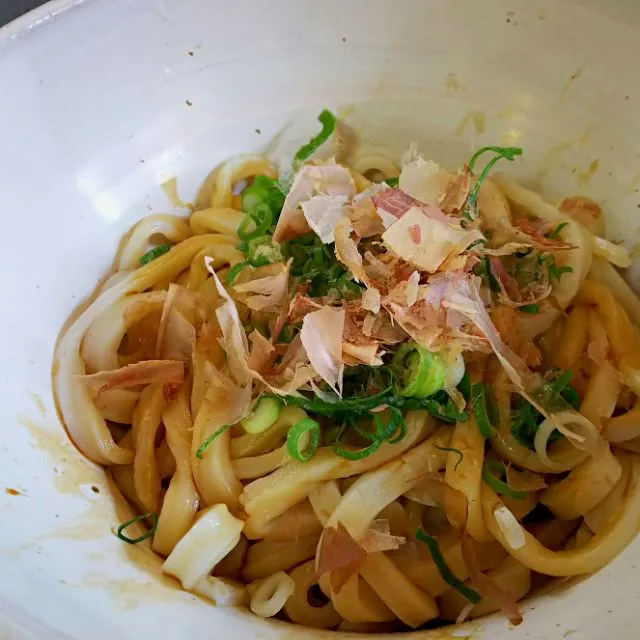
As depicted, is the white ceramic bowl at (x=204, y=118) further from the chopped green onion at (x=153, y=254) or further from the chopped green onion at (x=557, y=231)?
the chopped green onion at (x=557, y=231)

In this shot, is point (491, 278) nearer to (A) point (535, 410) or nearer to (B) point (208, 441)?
(A) point (535, 410)

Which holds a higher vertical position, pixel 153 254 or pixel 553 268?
pixel 153 254

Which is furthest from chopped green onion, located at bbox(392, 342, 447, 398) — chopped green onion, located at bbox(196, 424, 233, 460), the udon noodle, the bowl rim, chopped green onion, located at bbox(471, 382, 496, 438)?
the bowl rim

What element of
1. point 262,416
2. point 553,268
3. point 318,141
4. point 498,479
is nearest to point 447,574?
point 498,479

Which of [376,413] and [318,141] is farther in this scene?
[318,141]

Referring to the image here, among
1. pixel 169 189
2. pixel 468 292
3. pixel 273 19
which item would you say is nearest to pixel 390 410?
pixel 468 292

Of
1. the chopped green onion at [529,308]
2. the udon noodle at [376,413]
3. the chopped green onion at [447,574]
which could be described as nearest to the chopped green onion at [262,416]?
the udon noodle at [376,413]

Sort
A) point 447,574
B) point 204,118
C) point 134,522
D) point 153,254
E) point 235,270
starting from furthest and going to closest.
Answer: point 204,118 < point 153,254 < point 235,270 < point 134,522 < point 447,574

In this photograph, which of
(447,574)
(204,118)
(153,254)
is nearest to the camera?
(447,574)

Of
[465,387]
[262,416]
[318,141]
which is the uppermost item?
[318,141]
